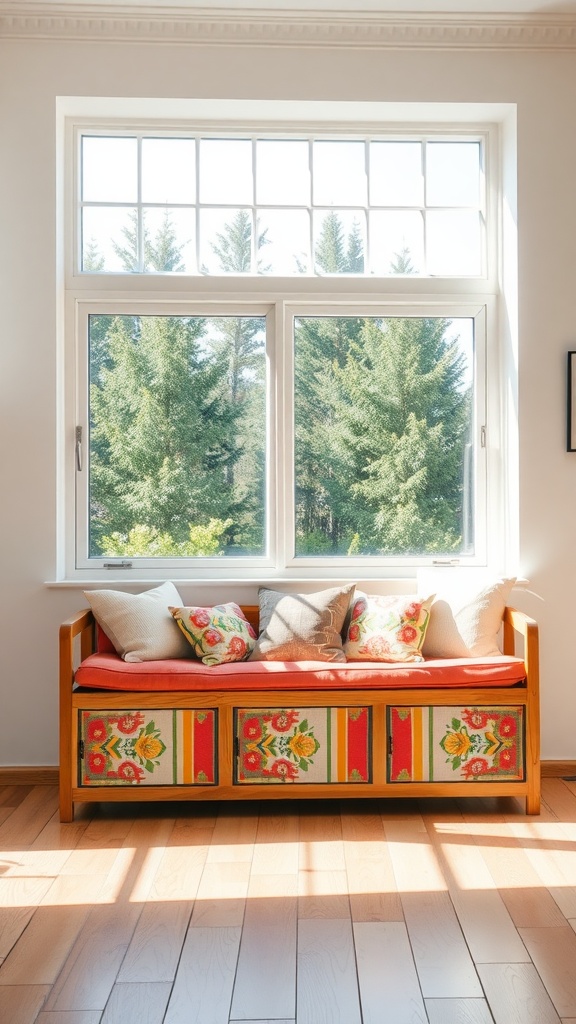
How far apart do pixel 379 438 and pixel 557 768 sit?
1.70m

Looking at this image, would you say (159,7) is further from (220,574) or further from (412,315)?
(220,574)

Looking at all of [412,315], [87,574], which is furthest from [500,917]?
[412,315]

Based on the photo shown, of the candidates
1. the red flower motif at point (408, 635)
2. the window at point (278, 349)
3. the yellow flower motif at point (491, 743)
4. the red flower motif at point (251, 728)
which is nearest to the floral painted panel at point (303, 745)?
the red flower motif at point (251, 728)

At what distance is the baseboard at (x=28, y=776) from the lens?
12.8ft

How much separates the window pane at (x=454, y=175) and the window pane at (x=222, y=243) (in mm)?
906

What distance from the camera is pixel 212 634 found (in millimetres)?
3588

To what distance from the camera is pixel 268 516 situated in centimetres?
419

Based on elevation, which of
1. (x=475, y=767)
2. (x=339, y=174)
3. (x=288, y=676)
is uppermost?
(x=339, y=174)

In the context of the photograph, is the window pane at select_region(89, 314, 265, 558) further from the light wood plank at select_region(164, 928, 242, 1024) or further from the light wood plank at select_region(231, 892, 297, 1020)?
the light wood plank at select_region(164, 928, 242, 1024)

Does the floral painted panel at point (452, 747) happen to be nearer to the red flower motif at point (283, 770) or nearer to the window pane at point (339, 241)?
the red flower motif at point (283, 770)

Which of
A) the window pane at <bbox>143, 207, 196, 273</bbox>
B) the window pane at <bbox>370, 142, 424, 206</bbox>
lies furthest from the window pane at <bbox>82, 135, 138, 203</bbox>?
the window pane at <bbox>370, 142, 424, 206</bbox>

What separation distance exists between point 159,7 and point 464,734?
3.28m

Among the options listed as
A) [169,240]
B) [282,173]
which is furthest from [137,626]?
[282,173]

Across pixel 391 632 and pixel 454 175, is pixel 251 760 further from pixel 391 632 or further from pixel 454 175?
pixel 454 175
